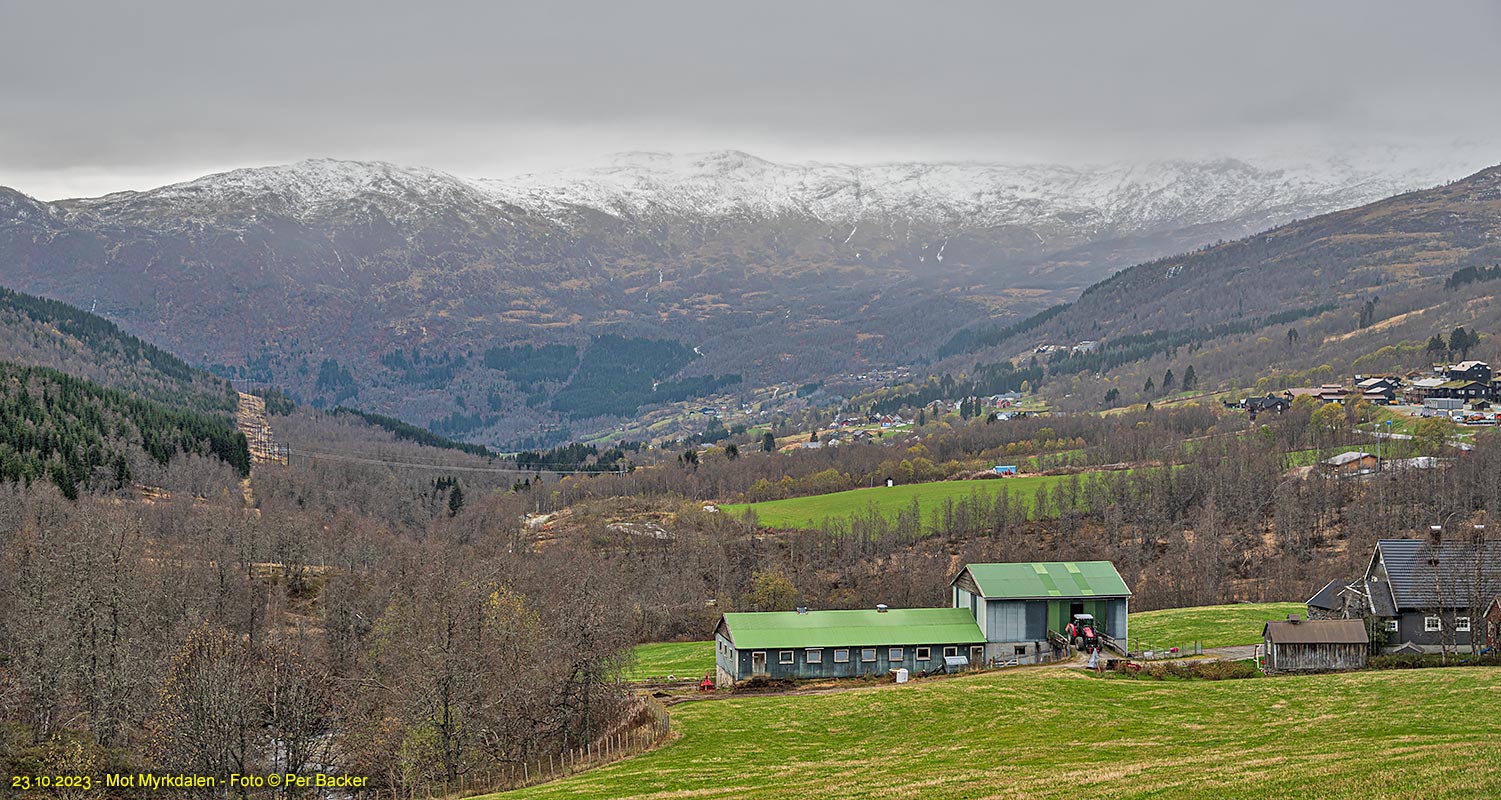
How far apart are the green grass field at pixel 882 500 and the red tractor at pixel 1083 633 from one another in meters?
87.0

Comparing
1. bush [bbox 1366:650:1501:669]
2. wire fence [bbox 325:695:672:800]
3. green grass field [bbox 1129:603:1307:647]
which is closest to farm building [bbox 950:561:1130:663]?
green grass field [bbox 1129:603:1307:647]

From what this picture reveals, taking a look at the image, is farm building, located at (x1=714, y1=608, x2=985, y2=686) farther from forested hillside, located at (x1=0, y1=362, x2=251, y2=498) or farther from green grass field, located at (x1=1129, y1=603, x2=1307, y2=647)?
forested hillside, located at (x1=0, y1=362, x2=251, y2=498)

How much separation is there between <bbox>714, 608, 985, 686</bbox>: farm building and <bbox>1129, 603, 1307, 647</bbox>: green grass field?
506 inches

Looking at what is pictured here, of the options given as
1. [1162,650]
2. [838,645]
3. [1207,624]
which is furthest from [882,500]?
[1162,650]

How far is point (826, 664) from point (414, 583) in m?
41.3

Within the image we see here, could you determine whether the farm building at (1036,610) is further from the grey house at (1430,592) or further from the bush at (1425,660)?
the bush at (1425,660)

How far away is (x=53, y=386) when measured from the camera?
183000mm

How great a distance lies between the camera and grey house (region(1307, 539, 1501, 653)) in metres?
68.2

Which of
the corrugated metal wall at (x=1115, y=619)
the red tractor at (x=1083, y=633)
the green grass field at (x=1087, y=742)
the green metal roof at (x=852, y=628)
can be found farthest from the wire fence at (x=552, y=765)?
the corrugated metal wall at (x=1115, y=619)

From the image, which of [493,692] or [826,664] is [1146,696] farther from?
[493,692]

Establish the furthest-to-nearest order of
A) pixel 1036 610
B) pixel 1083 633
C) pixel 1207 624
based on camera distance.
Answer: pixel 1207 624 < pixel 1036 610 < pixel 1083 633

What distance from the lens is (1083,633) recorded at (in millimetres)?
81875

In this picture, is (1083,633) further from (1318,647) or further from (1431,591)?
(1431,591)

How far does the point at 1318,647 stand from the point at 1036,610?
1977 centimetres
